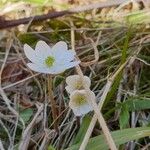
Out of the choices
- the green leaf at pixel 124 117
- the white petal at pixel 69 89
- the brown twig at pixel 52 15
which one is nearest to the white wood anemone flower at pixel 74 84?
the white petal at pixel 69 89

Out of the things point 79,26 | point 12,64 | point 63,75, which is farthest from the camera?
point 79,26

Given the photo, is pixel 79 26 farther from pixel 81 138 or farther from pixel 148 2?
pixel 81 138

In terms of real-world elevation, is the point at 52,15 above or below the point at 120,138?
above

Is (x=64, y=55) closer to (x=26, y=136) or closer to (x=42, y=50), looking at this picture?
(x=42, y=50)

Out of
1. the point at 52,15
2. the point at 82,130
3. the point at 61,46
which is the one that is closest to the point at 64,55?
the point at 61,46

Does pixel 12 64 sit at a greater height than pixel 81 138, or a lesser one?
greater

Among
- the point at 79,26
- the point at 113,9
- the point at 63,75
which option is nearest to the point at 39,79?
the point at 63,75
